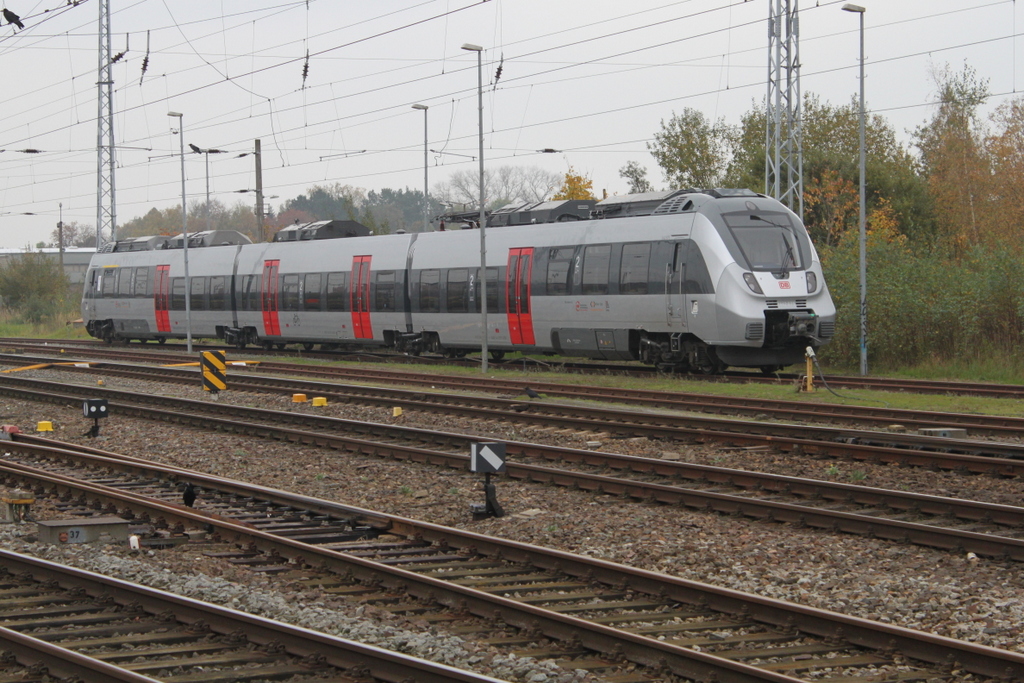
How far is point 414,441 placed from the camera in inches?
626

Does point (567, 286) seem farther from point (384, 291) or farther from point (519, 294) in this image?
point (384, 291)

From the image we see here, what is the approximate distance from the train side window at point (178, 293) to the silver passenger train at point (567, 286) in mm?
1094

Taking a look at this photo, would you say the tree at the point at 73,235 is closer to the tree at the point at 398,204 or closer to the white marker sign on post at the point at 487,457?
the tree at the point at 398,204

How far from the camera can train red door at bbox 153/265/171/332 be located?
40.2 m

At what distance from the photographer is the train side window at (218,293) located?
125 feet

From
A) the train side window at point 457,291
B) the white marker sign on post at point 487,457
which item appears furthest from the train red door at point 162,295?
the white marker sign on post at point 487,457

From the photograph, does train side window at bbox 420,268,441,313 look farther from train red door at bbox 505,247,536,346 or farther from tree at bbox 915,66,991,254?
tree at bbox 915,66,991,254

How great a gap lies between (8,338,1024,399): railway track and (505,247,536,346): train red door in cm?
121

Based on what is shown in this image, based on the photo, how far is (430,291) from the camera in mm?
29781

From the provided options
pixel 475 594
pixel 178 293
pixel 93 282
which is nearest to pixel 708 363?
pixel 475 594

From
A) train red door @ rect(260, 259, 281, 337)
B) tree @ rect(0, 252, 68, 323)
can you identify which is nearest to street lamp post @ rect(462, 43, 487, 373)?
train red door @ rect(260, 259, 281, 337)

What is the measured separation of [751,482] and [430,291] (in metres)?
18.8

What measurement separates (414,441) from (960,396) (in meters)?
10.4

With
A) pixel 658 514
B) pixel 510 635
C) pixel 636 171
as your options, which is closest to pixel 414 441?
pixel 658 514
